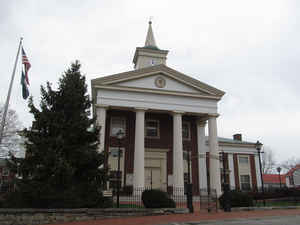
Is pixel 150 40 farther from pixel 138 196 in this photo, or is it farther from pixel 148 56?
pixel 138 196

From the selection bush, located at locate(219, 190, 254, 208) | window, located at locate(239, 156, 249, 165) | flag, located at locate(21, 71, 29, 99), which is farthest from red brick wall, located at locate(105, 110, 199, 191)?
window, located at locate(239, 156, 249, 165)

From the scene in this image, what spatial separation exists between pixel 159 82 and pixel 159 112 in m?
3.00

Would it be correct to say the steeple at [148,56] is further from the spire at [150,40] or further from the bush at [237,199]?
→ the bush at [237,199]

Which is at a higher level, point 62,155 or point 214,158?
point 214,158

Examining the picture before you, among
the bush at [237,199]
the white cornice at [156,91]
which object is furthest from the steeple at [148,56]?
the bush at [237,199]

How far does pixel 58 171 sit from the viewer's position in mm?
13688

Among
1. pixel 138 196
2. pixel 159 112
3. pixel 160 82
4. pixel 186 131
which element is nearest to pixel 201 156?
pixel 186 131

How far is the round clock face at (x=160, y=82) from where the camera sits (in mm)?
28219

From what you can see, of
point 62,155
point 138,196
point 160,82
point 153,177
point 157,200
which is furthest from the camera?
point 153,177

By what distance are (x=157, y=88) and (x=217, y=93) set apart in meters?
6.29

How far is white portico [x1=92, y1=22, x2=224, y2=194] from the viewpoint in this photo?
26.3 m

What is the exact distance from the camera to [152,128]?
3027cm

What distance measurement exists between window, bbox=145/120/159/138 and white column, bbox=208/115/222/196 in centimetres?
545

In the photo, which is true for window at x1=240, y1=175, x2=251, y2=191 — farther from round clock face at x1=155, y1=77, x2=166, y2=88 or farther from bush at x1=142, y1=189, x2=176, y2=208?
bush at x1=142, y1=189, x2=176, y2=208
